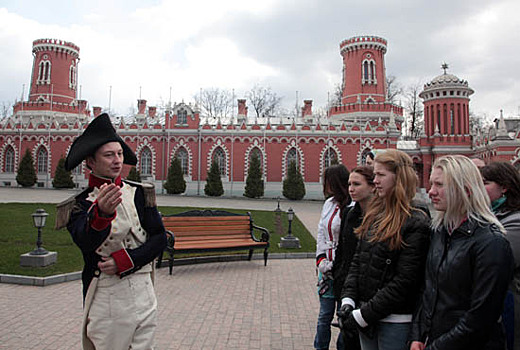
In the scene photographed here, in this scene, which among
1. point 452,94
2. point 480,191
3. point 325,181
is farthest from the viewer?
point 452,94

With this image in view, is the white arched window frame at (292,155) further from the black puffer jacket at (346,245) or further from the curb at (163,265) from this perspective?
the black puffer jacket at (346,245)

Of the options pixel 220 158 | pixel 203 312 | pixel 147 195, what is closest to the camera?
pixel 147 195

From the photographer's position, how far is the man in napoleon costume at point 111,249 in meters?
2.67

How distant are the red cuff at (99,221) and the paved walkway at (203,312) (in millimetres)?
2554

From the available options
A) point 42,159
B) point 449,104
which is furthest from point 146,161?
point 449,104

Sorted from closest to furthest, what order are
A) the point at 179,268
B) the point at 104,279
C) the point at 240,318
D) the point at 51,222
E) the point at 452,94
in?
the point at 104,279
the point at 240,318
the point at 179,268
the point at 51,222
the point at 452,94

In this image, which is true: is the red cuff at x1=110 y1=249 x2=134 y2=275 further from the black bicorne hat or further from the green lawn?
the green lawn

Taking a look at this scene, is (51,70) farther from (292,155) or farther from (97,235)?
(97,235)

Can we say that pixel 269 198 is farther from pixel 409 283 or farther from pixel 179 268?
pixel 409 283

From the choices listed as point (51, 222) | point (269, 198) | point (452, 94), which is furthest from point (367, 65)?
point (51, 222)

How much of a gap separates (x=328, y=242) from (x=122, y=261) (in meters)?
2.44

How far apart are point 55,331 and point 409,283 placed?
445 centimetres

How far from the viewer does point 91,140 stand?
2895mm

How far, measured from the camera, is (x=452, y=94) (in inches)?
1230
